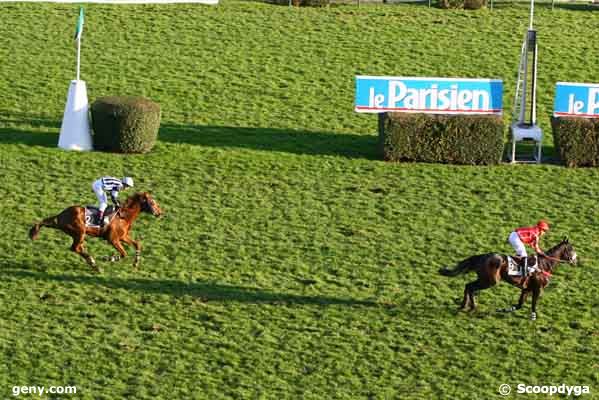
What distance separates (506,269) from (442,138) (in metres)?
7.36

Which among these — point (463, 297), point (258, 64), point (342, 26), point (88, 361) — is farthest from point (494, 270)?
point (342, 26)

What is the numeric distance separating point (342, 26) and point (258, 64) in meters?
3.50

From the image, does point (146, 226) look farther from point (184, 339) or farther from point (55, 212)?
point (184, 339)

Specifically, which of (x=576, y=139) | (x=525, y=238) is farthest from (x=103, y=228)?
(x=576, y=139)

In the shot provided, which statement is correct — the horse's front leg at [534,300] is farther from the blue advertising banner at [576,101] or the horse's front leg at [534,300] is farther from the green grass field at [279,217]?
the blue advertising banner at [576,101]

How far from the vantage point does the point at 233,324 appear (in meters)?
20.0

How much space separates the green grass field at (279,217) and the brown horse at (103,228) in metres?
0.42

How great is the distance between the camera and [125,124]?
2669 cm

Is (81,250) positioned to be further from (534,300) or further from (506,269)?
(534,300)

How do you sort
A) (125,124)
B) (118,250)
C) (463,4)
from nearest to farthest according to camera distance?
(118,250) → (125,124) → (463,4)

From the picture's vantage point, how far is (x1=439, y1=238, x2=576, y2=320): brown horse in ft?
65.7

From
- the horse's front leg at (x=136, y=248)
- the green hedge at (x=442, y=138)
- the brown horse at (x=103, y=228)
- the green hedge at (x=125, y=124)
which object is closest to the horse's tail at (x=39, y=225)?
the brown horse at (x=103, y=228)

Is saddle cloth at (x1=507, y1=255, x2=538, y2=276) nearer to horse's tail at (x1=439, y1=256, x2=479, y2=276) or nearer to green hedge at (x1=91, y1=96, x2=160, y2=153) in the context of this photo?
horse's tail at (x1=439, y1=256, x2=479, y2=276)

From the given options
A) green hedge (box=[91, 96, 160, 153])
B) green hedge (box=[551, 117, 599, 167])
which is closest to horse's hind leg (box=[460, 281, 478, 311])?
green hedge (box=[551, 117, 599, 167])
